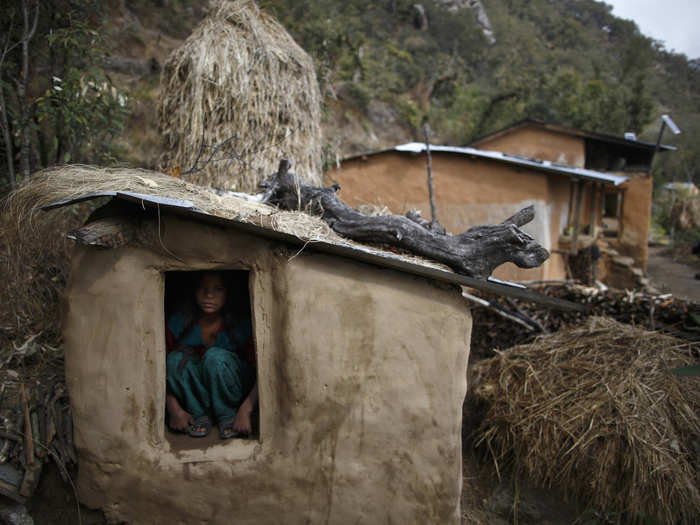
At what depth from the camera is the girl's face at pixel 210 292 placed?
3266mm

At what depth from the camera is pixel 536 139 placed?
40.7ft

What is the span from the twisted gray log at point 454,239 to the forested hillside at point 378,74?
10.2 feet

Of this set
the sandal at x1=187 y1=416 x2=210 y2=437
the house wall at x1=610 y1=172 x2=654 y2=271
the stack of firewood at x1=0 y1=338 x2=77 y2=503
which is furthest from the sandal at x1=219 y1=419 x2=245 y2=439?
the house wall at x1=610 y1=172 x2=654 y2=271

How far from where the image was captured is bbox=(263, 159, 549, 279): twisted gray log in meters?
2.85

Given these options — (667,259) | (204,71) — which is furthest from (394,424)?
(667,259)

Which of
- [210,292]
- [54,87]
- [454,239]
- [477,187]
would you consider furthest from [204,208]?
[477,187]

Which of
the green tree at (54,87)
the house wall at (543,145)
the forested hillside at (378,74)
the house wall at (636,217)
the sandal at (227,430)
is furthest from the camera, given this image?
the house wall at (543,145)

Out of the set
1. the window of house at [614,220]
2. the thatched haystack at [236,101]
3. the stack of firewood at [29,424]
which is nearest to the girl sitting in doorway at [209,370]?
the stack of firewood at [29,424]

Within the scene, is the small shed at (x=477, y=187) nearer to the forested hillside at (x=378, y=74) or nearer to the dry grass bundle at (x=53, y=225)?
the forested hillside at (x=378, y=74)

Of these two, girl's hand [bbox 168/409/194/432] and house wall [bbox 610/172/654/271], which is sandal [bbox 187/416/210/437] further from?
house wall [bbox 610/172/654/271]

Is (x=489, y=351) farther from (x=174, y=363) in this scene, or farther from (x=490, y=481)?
(x=174, y=363)

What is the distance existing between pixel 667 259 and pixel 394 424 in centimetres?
1836

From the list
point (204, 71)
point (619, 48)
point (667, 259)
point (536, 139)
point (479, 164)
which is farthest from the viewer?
point (619, 48)

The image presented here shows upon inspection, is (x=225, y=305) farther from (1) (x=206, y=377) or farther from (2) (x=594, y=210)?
(2) (x=594, y=210)
